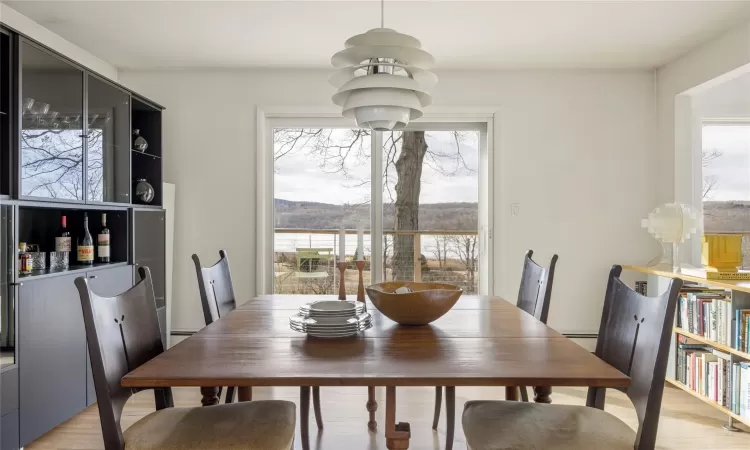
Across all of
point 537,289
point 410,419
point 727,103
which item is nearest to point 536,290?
point 537,289

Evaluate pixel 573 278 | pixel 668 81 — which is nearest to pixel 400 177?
pixel 573 278

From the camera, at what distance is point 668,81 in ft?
13.2

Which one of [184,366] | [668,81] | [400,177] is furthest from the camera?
[400,177]

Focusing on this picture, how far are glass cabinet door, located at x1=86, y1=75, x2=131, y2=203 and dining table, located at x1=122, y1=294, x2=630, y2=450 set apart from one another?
5.50 ft

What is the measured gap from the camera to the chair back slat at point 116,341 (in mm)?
1389

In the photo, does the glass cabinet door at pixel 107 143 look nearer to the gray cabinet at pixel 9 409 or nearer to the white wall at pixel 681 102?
the gray cabinet at pixel 9 409

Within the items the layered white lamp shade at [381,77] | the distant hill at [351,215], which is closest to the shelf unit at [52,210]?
the distant hill at [351,215]

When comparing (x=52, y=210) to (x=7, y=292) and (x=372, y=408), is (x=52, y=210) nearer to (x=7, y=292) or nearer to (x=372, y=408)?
(x=7, y=292)

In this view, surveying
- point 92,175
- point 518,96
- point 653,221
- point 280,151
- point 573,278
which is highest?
point 518,96

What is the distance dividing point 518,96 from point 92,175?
3.24m

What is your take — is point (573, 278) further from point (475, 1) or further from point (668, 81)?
point (475, 1)

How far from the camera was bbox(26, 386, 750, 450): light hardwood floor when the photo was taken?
2539mm

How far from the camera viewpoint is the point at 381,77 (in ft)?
5.51

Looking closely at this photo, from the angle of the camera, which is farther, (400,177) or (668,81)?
(400,177)
